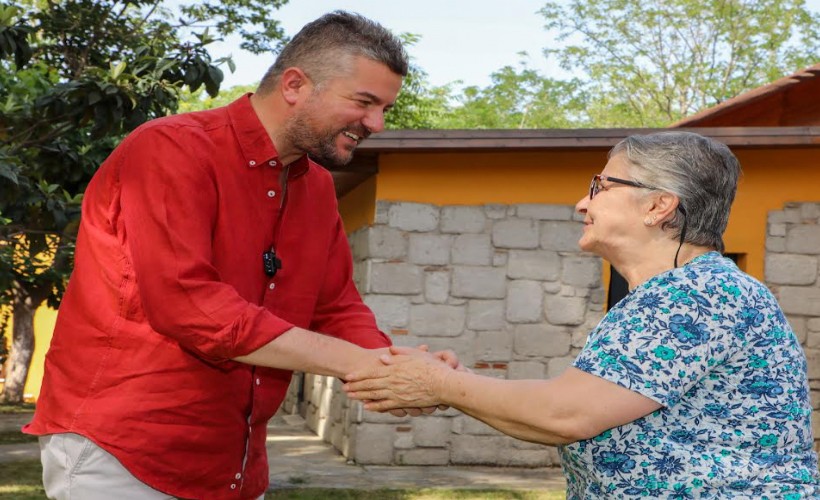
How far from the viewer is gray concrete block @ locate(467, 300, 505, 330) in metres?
9.83

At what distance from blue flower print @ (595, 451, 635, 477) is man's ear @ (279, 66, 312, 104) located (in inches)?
49.7

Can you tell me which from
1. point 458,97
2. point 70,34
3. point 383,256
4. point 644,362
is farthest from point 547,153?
point 458,97

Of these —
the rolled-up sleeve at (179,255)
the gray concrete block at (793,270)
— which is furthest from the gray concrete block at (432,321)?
the rolled-up sleeve at (179,255)

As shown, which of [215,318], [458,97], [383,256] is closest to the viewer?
[215,318]

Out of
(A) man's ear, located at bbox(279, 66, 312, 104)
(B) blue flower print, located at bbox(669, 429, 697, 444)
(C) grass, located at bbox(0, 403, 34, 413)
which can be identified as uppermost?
(A) man's ear, located at bbox(279, 66, 312, 104)

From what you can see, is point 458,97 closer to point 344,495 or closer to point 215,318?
point 344,495

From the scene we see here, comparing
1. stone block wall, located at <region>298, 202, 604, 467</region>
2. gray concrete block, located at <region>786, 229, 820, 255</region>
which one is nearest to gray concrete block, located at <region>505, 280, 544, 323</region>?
stone block wall, located at <region>298, 202, 604, 467</region>

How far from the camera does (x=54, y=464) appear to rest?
2.66 m

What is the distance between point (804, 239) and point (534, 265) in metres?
2.48

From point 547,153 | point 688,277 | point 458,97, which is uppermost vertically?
point 458,97

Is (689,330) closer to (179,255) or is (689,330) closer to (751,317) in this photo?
(751,317)

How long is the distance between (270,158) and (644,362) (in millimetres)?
1153

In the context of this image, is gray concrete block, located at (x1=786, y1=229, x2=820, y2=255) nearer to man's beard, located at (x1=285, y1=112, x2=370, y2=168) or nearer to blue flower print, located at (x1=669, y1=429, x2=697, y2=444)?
man's beard, located at (x1=285, y1=112, x2=370, y2=168)

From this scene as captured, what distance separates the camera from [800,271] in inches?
386
